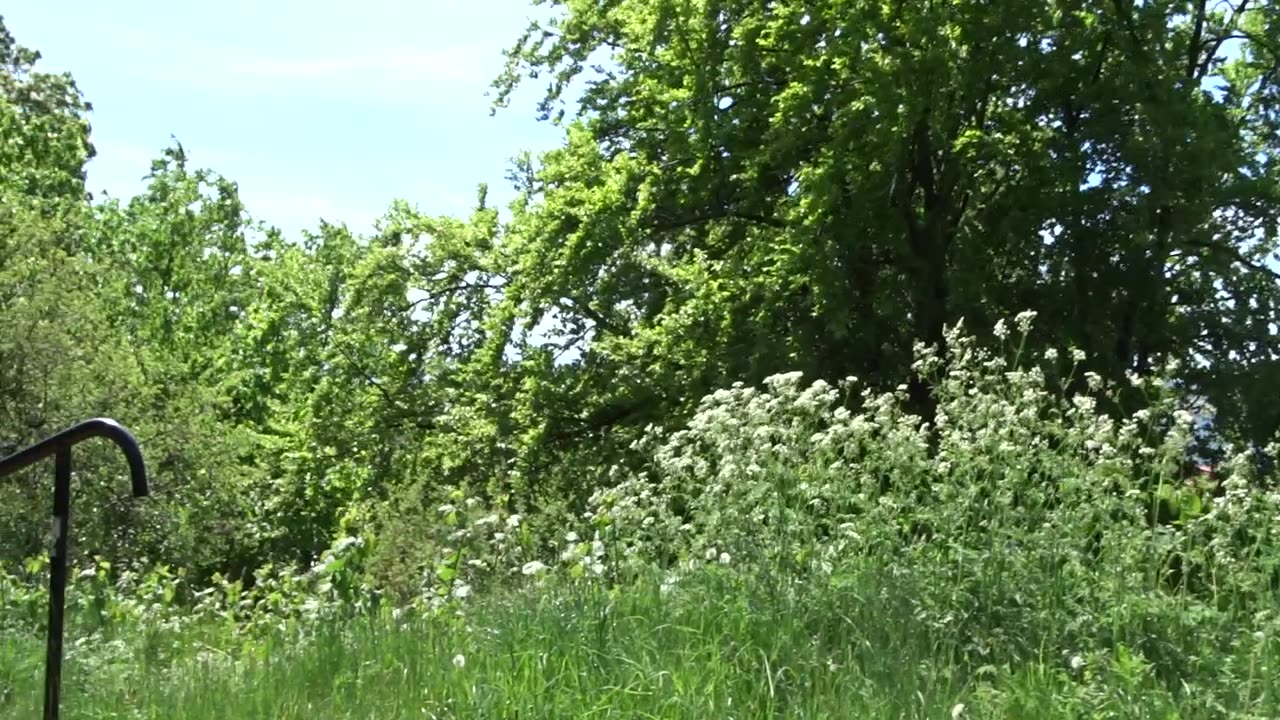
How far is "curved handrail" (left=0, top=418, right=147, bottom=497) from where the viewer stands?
14.6 feet

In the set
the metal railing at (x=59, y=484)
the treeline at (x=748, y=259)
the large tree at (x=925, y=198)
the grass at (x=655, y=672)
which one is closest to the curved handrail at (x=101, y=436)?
the metal railing at (x=59, y=484)

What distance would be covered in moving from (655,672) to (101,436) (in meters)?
1.99

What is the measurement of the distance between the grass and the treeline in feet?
18.9

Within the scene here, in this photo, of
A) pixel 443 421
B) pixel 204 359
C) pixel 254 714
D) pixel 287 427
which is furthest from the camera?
pixel 204 359

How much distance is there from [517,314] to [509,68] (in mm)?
4549

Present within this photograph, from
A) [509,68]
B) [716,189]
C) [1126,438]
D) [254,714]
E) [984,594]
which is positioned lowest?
[254,714]

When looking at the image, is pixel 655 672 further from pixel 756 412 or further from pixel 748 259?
pixel 748 259

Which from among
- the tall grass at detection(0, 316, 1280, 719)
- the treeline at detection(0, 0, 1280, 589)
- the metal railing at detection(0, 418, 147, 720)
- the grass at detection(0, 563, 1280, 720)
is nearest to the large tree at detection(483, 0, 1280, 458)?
the treeline at detection(0, 0, 1280, 589)

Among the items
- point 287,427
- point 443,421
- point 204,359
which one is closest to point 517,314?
point 443,421

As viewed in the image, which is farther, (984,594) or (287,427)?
(287,427)

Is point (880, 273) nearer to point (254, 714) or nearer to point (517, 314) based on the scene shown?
point (517, 314)

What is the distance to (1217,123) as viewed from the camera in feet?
53.5

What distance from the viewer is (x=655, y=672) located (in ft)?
17.2

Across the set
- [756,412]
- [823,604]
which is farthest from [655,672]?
[756,412]
